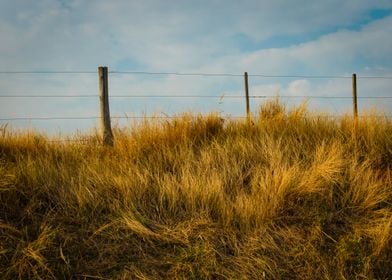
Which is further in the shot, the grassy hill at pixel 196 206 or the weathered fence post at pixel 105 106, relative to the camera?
the weathered fence post at pixel 105 106

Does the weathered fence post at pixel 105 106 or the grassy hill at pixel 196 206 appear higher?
the weathered fence post at pixel 105 106

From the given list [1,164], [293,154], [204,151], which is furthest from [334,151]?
[1,164]

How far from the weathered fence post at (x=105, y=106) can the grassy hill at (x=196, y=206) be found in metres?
0.59

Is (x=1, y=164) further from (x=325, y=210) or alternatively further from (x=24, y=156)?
(x=325, y=210)

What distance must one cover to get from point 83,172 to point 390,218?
3.94 metres

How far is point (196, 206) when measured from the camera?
18.4 feet

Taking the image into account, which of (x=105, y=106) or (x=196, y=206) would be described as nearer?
(x=196, y=206)

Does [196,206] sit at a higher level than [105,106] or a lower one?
lower

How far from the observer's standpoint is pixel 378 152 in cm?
743

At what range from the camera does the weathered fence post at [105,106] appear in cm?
820

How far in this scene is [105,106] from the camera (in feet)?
28.0

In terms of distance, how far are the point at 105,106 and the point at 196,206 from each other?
368 centimetres

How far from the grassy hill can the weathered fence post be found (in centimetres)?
59

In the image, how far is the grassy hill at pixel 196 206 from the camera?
4660mm
